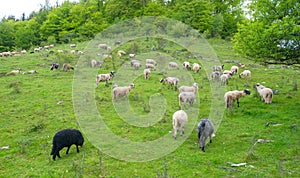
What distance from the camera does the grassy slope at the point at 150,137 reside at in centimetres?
895

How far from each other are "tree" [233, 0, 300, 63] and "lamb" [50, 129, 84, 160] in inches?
357

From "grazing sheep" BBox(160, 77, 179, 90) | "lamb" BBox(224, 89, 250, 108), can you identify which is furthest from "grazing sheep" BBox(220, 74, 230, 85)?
"lamb" BBox(224, 89, 250, 108)

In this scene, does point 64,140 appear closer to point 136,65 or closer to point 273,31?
point 273,31

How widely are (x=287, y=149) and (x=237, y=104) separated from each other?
6.13m

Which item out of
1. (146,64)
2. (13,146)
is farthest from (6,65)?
(13,146)

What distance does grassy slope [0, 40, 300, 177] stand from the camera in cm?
895

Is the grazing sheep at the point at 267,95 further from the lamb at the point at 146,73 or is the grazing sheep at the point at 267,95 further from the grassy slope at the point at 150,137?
the lamb at the point at 146,73

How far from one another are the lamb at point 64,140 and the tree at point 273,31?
9067 millimetres

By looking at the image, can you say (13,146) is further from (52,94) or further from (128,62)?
(128,62)

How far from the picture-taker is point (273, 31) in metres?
12.6

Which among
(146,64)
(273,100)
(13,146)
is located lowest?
(13,146)

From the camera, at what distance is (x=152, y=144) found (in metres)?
11.1

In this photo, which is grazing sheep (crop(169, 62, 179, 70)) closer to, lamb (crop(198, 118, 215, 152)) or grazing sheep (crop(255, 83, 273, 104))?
grazing sheep (crop(255, 83, 273, 104))

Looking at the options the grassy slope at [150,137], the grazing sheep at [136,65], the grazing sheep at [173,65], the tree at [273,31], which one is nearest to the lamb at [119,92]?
the grassy slope at [150,137]
